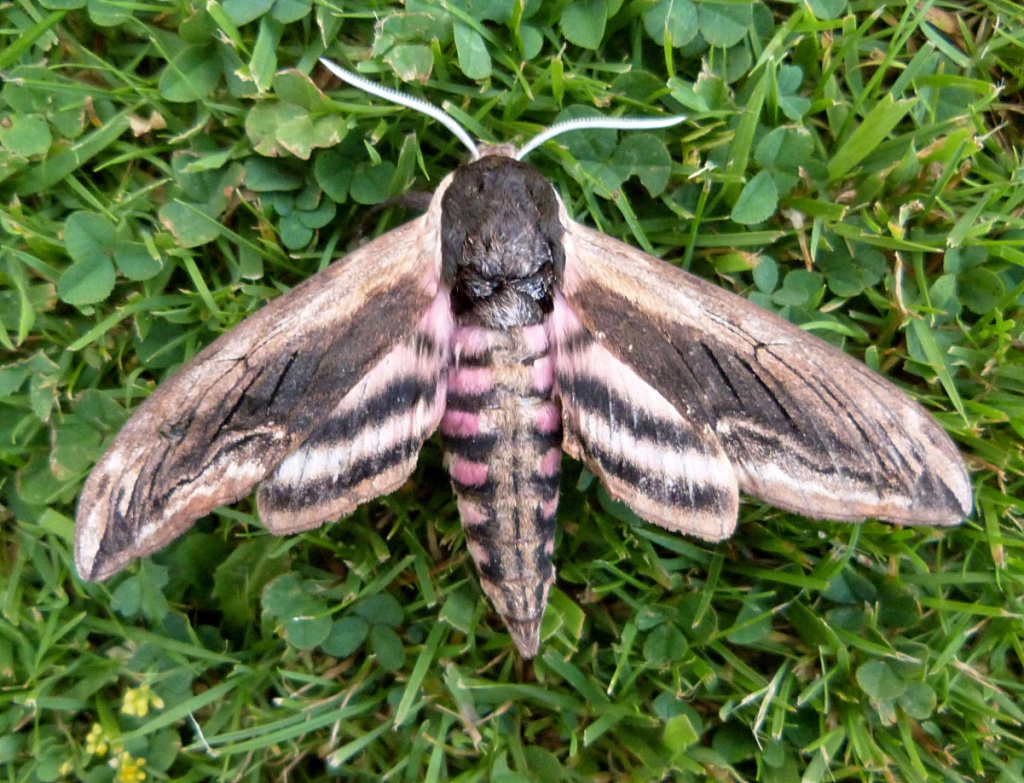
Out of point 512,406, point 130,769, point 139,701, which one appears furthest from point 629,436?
point 130,769

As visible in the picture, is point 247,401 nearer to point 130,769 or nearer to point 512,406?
point 512,406

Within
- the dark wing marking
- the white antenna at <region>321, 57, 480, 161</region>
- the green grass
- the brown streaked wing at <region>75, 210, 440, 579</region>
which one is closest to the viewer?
the brown streaked wing at <region>75, 210, 440, 579</region>

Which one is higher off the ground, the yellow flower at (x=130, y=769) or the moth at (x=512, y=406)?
the moth at (x=512, y=406)

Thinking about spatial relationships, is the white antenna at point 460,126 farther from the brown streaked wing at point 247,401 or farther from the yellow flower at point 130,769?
the yellow flower at point 130,769

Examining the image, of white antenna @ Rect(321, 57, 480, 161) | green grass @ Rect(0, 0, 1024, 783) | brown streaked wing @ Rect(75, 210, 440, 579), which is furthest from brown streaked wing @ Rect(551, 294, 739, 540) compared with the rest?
white antenna @ Rect(321, 57, 480, 161)

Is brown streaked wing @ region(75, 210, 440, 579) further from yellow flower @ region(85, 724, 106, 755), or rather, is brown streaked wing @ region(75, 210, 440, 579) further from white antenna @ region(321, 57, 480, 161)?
yellow flower @ region(85, 724, 106, 755)

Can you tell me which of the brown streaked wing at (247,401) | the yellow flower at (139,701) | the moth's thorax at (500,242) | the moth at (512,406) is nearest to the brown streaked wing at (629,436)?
the moth at (512,406)
